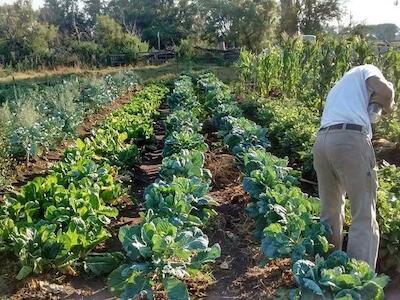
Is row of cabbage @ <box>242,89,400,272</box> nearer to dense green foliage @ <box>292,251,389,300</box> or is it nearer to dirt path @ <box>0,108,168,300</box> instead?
dense green foliage @ <box>292,251,389,300</box>

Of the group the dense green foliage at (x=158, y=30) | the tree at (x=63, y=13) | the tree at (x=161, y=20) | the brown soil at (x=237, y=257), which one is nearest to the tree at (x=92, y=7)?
the tree at (x=63, y=13)

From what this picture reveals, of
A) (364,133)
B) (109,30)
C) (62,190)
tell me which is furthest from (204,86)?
(109,30)

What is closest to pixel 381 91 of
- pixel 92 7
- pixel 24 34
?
pixel 24 34

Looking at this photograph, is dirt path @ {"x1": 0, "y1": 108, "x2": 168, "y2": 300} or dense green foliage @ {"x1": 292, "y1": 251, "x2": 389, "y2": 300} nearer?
dense green foliage @ {"x1": 292, "y1": 251, "x2": 389, "y2": 300}

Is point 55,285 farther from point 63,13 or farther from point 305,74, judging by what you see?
point 63,13

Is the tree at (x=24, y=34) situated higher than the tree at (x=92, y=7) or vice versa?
the tree at (x=92, y=7)

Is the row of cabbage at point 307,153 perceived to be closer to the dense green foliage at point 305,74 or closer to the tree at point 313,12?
the dense green foliage at point 305,74

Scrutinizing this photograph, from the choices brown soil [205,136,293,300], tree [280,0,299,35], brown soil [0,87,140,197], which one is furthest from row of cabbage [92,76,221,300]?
tree [280,0,299,35]

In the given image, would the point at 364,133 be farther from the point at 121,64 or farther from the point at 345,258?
the point at 121,64

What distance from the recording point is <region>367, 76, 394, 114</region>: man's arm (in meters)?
3.75

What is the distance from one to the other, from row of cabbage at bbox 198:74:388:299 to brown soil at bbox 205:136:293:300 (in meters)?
0.34

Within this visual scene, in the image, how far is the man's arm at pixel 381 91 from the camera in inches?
148

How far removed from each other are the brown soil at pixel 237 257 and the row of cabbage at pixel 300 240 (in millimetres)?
338

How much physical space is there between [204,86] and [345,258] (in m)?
14.3
